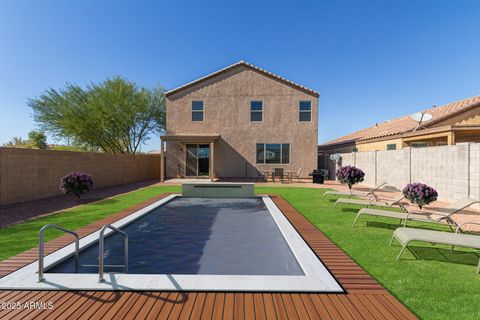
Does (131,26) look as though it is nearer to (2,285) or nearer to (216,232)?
(216,232)

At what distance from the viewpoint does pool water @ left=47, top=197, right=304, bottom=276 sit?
4434 mm

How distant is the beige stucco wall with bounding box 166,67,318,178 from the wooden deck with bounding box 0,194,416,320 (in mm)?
17794

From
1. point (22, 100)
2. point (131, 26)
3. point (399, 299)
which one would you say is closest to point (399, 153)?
point (399, 299)

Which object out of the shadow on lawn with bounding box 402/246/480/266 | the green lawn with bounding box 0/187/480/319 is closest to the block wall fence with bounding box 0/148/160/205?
the green lawn with bounding box 0/187/480/319

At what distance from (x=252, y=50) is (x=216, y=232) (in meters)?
21.0

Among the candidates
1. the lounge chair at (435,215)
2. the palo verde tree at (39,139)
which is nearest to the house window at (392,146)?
the lounge chair at (435,215)

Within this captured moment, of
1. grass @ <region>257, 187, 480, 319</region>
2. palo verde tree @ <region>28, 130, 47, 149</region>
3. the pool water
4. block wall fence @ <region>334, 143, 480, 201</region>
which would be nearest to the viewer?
grass @ <region>257, 187, 480, 319</region>

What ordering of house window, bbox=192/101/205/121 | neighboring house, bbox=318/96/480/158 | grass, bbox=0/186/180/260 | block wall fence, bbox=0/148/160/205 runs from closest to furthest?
1. grass, bbox=0/186/180/260
2. block wall fence, bbox=0/148/160/205
3. neighboring house, bbox=318/96/480/158
4. house window, bbox=192/101/205/121

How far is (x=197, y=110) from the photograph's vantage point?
70.7ft

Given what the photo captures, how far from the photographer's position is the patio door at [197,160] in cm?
2141

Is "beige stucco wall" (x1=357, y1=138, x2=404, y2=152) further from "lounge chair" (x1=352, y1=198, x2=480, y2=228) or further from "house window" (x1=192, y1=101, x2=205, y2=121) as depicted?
"house window" (x1=192, y1=101, x2=205, y2=121)

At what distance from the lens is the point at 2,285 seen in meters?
3.43

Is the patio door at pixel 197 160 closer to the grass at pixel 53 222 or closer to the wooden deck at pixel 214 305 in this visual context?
the grass at pixel 53 222

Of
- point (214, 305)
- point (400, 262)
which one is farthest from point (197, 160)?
point (214, 305)
